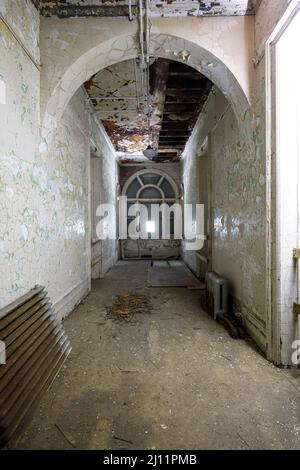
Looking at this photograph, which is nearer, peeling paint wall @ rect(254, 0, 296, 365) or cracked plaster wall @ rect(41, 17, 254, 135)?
peeling paint wall @ rect(254, 0, 296, 365)

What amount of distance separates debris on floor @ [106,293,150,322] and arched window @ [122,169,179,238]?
5.09 meters

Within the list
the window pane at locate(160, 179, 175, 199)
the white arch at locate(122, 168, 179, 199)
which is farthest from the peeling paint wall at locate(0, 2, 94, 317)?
the window pane at locate(160, 179, 175, 199)

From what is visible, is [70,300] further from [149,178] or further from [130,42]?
[149,178]

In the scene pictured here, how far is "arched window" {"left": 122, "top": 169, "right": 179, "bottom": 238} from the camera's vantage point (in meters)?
8.70

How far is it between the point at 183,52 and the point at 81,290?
337cm

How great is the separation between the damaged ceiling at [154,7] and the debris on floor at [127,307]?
10.8 ft

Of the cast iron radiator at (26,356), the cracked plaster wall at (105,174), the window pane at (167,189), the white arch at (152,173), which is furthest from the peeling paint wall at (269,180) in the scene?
the window pane at (167,189)

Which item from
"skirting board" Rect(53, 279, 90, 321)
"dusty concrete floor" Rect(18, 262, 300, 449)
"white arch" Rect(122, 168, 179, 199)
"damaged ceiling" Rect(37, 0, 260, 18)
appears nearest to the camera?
"dusty concrete floor" Rect(18, 262, 300, 449)

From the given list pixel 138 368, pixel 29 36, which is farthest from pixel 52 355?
pixel 29 36

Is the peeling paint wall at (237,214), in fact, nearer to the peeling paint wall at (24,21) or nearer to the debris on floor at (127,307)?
the debris on floor at (127,307)

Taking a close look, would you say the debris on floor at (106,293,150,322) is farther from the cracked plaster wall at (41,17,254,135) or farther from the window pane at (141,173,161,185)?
the window pane at (141,173,161,185)

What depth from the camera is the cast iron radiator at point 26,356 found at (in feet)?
4.37

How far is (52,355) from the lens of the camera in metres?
1.94

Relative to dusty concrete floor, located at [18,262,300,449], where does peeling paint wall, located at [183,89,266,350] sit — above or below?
above
